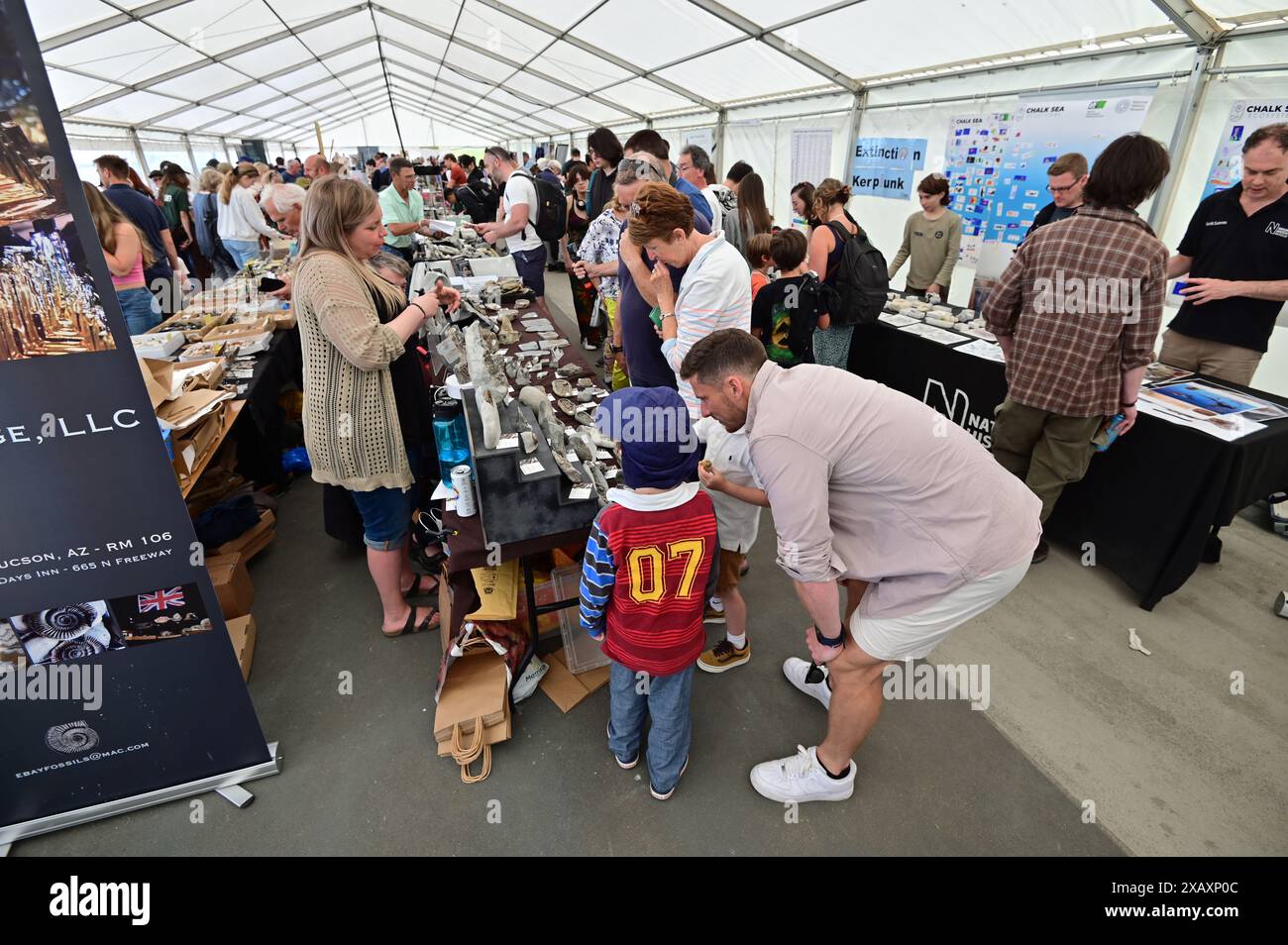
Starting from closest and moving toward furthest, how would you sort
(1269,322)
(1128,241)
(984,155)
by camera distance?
(1128,241) < (1269,322) < (984,155)

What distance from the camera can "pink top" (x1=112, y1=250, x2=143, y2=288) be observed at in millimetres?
3650

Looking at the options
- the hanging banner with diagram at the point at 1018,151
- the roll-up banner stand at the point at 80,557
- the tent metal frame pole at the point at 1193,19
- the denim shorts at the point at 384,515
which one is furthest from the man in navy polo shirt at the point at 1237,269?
the roll-up banner stand at the point at 80,557

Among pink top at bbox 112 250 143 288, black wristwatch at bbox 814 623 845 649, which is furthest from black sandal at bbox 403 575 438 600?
pink top at bbox 112 250 143 288

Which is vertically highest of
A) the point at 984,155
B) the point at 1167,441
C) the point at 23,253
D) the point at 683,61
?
Answer: the point at 683,61

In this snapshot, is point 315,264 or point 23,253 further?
point 315,264

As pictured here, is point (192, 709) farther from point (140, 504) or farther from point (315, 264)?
point (315, 264)

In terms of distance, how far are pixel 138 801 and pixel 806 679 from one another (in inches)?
90.8

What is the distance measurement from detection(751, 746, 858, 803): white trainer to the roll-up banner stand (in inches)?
65.4

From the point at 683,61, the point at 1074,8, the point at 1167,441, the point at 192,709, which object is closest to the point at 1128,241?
the point at 1167,441

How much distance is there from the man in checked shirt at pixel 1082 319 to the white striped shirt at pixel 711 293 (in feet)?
4.42

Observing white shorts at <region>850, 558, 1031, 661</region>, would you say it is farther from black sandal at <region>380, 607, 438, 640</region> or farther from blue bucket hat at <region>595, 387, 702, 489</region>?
black sandal at <region>380, 607, 438, 640</region>

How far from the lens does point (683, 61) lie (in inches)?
286

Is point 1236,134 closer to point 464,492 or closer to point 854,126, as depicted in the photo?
point 854,126

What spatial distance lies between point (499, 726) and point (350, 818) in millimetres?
513
